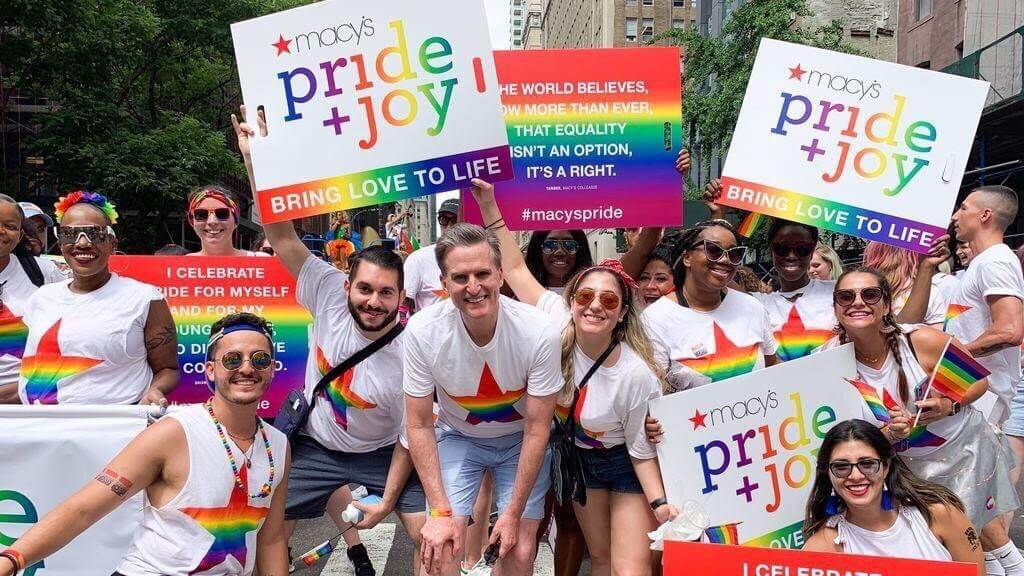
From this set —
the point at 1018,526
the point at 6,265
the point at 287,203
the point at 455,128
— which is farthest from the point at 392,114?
the point at 1018,526

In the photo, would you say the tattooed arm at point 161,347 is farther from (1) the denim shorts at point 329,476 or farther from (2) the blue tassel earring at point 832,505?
(2) the blue tassel earring at point 832,505

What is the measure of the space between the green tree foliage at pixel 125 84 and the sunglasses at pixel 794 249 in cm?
1591

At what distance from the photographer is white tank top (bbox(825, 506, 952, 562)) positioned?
3295 mm

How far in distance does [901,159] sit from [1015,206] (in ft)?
3.28

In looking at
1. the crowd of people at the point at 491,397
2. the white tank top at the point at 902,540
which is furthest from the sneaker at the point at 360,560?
the white tank top at the point at 902,540

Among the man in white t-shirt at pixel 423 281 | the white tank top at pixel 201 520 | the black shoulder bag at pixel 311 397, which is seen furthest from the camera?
the man in white t-shirt at pixel 423 281

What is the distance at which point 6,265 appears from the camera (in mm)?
4770

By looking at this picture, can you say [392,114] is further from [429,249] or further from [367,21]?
[429,249]

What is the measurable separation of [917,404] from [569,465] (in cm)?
153

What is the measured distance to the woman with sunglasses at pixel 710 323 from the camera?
4.07m

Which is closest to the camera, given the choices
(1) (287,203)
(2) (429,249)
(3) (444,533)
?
(3) (444,533)

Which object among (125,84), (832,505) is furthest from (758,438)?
(125,84)

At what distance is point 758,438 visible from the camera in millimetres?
3859

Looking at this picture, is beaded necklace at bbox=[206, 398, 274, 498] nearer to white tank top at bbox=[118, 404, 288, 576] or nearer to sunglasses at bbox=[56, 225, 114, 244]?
white tank top at bbox=[118, 404, 288, 576]
